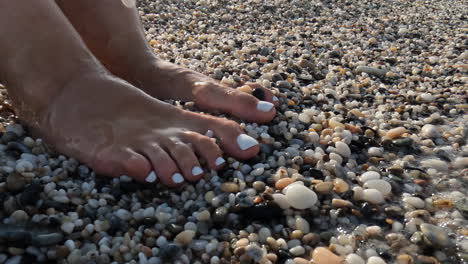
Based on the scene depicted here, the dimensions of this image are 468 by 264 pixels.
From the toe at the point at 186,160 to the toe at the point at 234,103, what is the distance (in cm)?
38

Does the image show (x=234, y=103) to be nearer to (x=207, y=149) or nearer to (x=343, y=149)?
(x=207, y=149)

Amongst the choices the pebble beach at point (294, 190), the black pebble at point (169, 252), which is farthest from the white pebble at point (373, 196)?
the black pebble at point (169, 252)

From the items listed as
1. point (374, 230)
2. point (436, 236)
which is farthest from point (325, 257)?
point (436, 236)

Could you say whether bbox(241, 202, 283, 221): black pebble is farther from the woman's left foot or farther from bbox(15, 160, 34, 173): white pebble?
bbox(15, 160, 34, 173): white pebble

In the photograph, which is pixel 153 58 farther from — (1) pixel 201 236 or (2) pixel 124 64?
(1) pixel 201 236

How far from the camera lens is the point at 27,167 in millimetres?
1928

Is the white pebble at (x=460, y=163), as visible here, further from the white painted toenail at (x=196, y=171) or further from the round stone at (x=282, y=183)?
the white painted toenail at (x=196, y=171)

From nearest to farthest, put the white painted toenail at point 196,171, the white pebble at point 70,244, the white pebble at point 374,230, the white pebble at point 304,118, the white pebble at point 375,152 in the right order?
the white pebble at point 70,244 < the white pebble at point 374,230 < the white painted toenail at point 196,171 < the white pebble at point 375,152 < the white pebble at point 304,118

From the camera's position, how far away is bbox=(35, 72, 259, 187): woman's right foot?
2025 mm

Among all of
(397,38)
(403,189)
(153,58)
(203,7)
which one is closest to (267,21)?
(203,7)

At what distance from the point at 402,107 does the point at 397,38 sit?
5.07ft

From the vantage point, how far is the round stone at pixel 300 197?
1850 mm

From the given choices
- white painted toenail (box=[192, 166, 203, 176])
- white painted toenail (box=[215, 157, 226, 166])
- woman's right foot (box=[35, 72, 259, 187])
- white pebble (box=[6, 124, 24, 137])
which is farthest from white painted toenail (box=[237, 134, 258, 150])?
white pebble (box=[6, 124, 24, 137])

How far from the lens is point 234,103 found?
2.43 m
